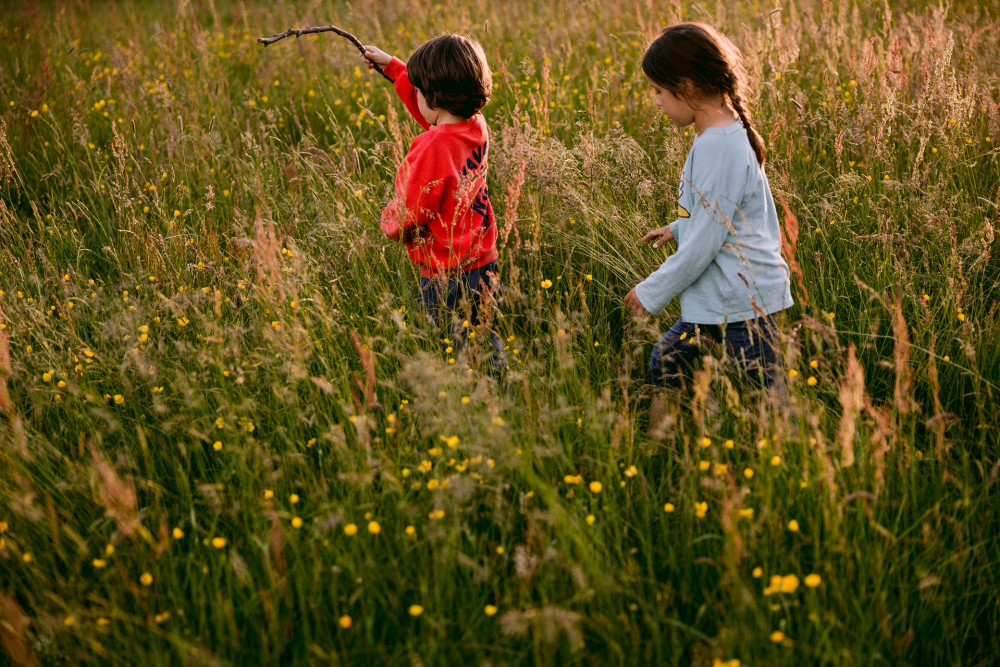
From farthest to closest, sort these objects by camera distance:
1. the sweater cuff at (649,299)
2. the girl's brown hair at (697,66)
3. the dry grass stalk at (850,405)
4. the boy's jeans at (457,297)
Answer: the boy's jeans at (457,297) → the sweater cuff at (649,299) → the girl's brown hair at (697,66) → the dry grass stalk at (850,405)

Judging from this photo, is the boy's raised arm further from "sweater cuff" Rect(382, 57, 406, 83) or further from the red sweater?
the red sweater

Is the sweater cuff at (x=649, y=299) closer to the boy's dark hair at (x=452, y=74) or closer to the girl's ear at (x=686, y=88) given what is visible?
the girl's ear at (x=686, y=88)

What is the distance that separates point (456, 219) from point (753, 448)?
1250 millimetres

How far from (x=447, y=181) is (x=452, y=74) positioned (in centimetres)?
37

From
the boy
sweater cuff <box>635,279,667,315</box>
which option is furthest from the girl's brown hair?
the boy

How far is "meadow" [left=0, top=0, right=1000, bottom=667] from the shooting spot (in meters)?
1.64

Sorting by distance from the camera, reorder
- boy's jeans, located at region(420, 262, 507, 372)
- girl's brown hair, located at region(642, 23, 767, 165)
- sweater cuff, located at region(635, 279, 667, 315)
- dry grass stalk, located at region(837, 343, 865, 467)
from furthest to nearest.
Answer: boy's jeans, located at region(420, 262, 507, 372)
sweater cuff, located at region(635, 279, 667, 315)
girl's brown hair, located at region(642, 23, 767, 165)
dry grass stalk, located at region(837, 343, 865, 467)

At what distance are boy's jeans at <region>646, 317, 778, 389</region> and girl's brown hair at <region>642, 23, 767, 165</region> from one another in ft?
1.87

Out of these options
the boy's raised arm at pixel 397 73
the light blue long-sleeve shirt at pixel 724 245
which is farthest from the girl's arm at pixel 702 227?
the boy's raised arm at pixel 397 73

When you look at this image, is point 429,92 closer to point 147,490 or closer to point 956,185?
point 147,490

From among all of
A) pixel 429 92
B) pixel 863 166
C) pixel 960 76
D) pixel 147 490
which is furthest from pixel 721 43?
pixel 960 76

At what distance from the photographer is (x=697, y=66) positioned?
217 centimetres

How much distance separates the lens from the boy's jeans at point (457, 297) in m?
2.46

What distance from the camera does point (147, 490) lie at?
7.07 feet
